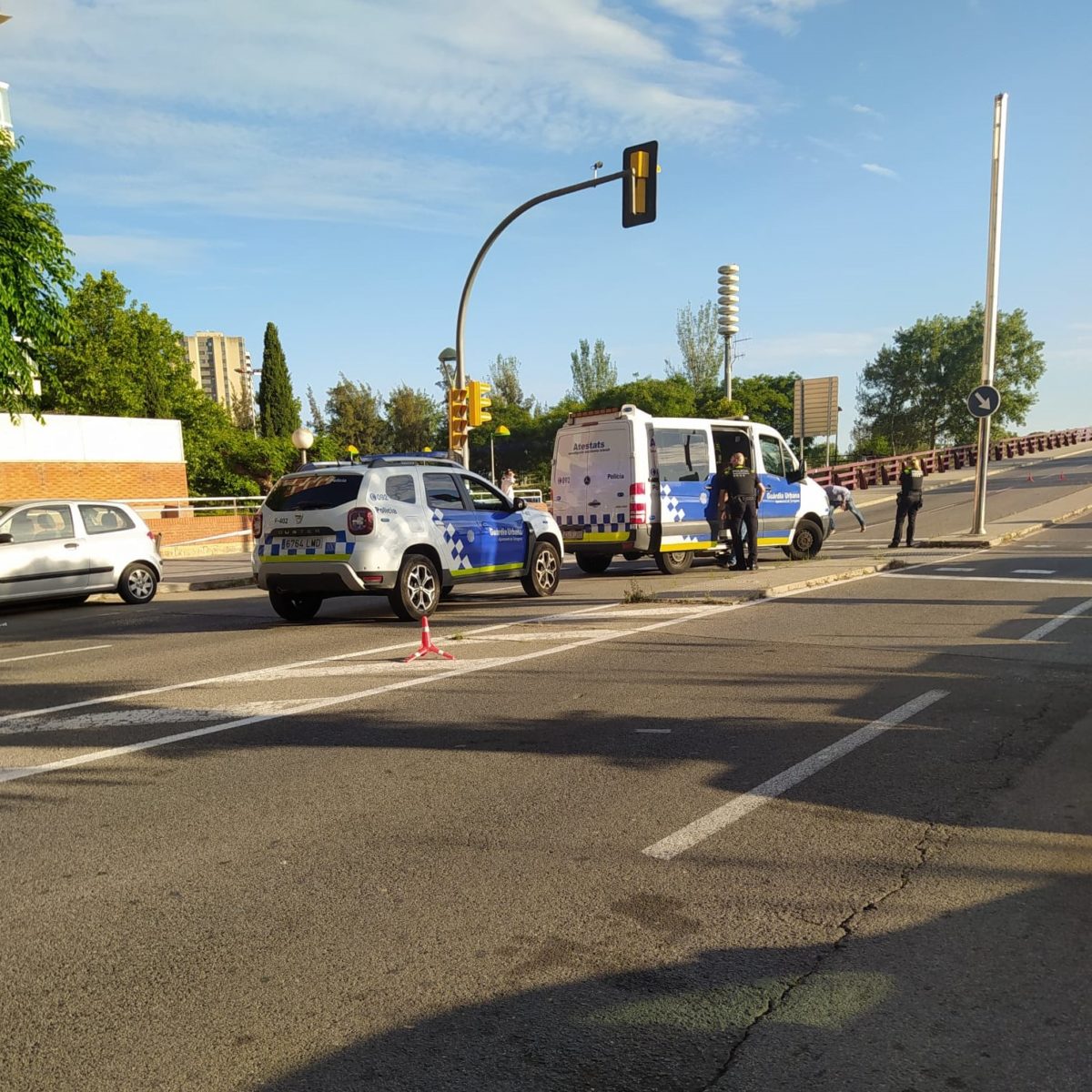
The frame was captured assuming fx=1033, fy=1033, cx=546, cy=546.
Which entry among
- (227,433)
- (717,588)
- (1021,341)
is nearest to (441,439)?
(227,433)

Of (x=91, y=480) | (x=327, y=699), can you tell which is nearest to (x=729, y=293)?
(x=91, y=480)

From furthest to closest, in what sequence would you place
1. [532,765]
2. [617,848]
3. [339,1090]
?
1. [532,765]
2. [617,848]
3. [339,1090]

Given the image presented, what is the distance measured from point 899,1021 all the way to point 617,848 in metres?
1.55

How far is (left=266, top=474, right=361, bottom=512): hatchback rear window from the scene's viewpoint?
11.2 meters

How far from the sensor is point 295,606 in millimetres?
12336

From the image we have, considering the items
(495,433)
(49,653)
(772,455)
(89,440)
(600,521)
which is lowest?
(49,653)

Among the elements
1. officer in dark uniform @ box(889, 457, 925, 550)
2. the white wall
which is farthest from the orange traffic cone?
the white wall

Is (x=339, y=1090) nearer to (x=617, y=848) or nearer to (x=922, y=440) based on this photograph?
(x=617, y=848)

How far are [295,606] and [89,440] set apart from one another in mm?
20161

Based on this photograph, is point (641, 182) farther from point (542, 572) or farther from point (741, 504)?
point (542, 572)

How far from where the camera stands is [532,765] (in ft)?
18.1

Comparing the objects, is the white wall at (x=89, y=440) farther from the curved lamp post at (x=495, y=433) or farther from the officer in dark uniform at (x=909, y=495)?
the officer in dark uniform at (x=909, y=495)

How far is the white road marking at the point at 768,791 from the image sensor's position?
14.1 ft

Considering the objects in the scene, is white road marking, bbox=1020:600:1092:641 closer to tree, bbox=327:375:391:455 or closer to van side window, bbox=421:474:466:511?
van side window, bbox=421:474:466:511
